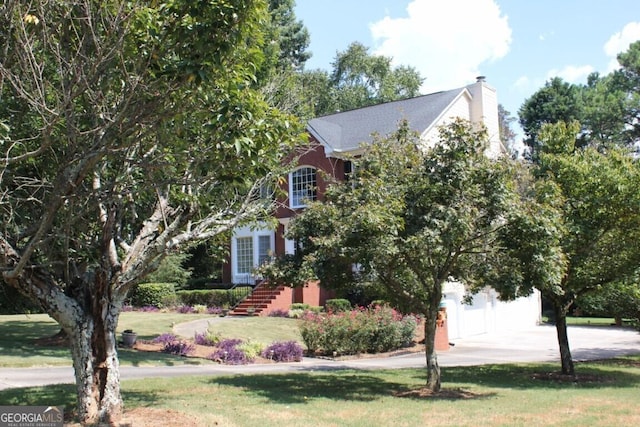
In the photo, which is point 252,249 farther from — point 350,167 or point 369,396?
point 369,396

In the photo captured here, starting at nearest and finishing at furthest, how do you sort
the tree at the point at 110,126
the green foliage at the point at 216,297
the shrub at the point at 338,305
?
the tree at the point at 110,126 → the shrub at the point at 338,305 → the green foliage at the point at 216,297

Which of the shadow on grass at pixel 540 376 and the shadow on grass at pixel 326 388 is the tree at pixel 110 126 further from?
the shadow on grass at pixel 540 376

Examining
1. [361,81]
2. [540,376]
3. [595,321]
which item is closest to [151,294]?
[540,376]

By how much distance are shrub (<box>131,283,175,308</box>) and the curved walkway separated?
22.2 ft

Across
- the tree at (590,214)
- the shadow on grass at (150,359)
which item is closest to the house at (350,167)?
the shadow on grass at (150,359)

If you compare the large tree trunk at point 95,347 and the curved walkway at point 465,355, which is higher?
the large tree trunk at point 95,347

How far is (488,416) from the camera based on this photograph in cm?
1012

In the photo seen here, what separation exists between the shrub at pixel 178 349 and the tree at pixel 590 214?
1001 cm

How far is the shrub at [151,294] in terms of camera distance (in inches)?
1238

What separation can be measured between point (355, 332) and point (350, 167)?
11.0 metres

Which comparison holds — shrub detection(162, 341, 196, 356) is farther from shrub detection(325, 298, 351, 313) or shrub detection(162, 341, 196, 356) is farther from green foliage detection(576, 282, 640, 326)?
green foliage detection(576, 282, 640, 326)

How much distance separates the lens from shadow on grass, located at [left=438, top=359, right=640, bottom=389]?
47.9 feet

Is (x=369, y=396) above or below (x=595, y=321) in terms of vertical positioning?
below

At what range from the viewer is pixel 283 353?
709 inches
